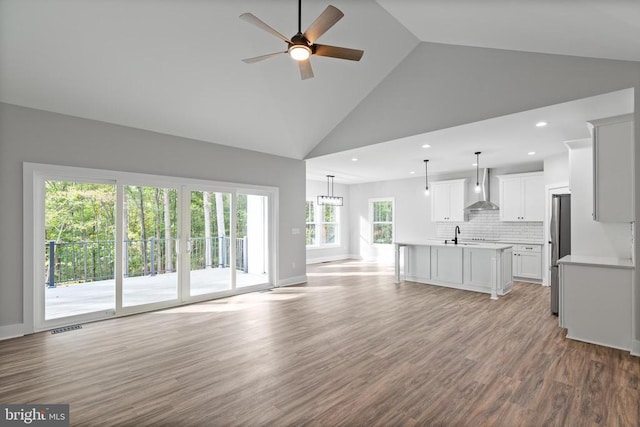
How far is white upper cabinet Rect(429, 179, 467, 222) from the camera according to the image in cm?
846

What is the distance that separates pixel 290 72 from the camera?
4.62 metres

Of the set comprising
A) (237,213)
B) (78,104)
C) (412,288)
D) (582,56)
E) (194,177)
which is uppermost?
(582,56)

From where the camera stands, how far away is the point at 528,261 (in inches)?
279

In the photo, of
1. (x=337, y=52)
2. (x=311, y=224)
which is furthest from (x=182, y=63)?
(x=311, y=224)

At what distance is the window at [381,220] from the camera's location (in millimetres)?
10680

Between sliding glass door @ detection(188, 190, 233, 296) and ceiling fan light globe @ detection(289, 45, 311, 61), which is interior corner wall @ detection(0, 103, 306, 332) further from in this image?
ceiling fan light globe @ detection(289, 45, 311, 61)

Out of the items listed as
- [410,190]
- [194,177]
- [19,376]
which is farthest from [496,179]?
[19,376]

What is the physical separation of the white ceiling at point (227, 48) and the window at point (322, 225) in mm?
5329

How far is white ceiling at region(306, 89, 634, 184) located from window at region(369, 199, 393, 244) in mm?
1793

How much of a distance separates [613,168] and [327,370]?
→ 3770 mm

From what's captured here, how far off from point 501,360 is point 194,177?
505 cm

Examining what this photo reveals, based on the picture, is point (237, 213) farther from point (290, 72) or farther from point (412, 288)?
point (412, 288)

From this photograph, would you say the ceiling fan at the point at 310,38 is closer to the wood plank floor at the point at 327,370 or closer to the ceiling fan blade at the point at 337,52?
the ceiling fan blade at the point at 337,52

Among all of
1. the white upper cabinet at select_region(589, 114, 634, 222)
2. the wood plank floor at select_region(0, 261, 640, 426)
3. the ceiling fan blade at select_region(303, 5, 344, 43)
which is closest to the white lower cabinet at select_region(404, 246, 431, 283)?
the wood plank floor at select_region(0, 261, 640, 426)
